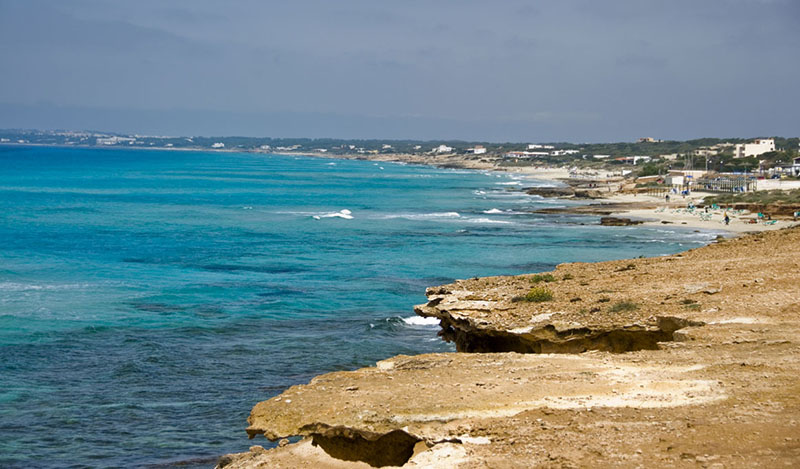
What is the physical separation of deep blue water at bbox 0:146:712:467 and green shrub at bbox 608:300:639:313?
27.3 ft

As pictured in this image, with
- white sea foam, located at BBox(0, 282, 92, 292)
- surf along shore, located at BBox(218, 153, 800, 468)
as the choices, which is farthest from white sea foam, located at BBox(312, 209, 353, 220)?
surf along shore, located at BBox(218, 153, 800, 468)

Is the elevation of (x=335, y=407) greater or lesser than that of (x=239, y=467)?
greater

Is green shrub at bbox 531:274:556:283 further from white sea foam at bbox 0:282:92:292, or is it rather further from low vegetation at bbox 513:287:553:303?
white sea foam at bbox 0:282:92:292

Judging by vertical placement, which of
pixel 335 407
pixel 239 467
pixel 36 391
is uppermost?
pixel 335 407

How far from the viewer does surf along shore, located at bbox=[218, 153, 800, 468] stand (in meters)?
10.0

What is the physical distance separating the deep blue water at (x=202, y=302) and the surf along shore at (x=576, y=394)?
5809mm

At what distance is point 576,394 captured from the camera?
1169 centimetres

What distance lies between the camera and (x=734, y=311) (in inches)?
637

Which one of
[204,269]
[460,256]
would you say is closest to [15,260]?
[204,269]

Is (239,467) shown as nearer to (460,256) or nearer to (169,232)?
(460,256)

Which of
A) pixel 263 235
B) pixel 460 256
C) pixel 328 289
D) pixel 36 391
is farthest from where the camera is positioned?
pixel 263 235

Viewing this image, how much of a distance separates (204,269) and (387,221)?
28.7 meters

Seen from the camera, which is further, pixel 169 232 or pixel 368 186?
pixel 368 186

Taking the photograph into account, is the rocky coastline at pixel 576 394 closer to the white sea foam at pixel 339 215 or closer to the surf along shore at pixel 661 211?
the surf along shore at pixel 661 211
